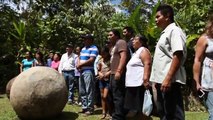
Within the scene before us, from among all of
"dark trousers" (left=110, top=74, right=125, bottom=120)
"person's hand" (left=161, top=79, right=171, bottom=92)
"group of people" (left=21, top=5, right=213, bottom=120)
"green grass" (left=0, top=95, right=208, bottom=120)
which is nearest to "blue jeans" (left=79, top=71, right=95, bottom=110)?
"group of people" (left=21, top=5, right=213, bottom=120)

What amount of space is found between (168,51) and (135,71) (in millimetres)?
1810

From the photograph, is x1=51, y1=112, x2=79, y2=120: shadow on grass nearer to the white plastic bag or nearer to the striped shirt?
the striped shirt

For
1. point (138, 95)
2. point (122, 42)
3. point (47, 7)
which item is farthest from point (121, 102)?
point (47, 7)

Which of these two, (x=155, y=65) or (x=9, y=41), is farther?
(x=9, y=41)

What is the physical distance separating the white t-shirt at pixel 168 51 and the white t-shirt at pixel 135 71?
150 cm

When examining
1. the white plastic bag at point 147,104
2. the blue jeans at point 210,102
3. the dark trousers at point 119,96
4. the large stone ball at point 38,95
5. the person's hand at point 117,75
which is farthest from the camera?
the large stone ball at point 38,95

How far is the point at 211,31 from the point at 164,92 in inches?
37.6

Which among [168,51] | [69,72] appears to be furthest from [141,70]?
[69,72]

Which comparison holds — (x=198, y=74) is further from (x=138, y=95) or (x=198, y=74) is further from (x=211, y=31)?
(x=138, y=95)

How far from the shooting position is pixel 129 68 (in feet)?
20.5

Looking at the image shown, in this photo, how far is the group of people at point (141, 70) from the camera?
170 inches

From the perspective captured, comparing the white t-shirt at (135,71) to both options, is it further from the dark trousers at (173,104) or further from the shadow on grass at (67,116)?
the shadow on grass at (67,116)

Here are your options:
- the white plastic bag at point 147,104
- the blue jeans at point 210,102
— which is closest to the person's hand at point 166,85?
the blue jeans at point 210,102

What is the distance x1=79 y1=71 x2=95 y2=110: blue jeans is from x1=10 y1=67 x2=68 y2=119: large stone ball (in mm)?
673
